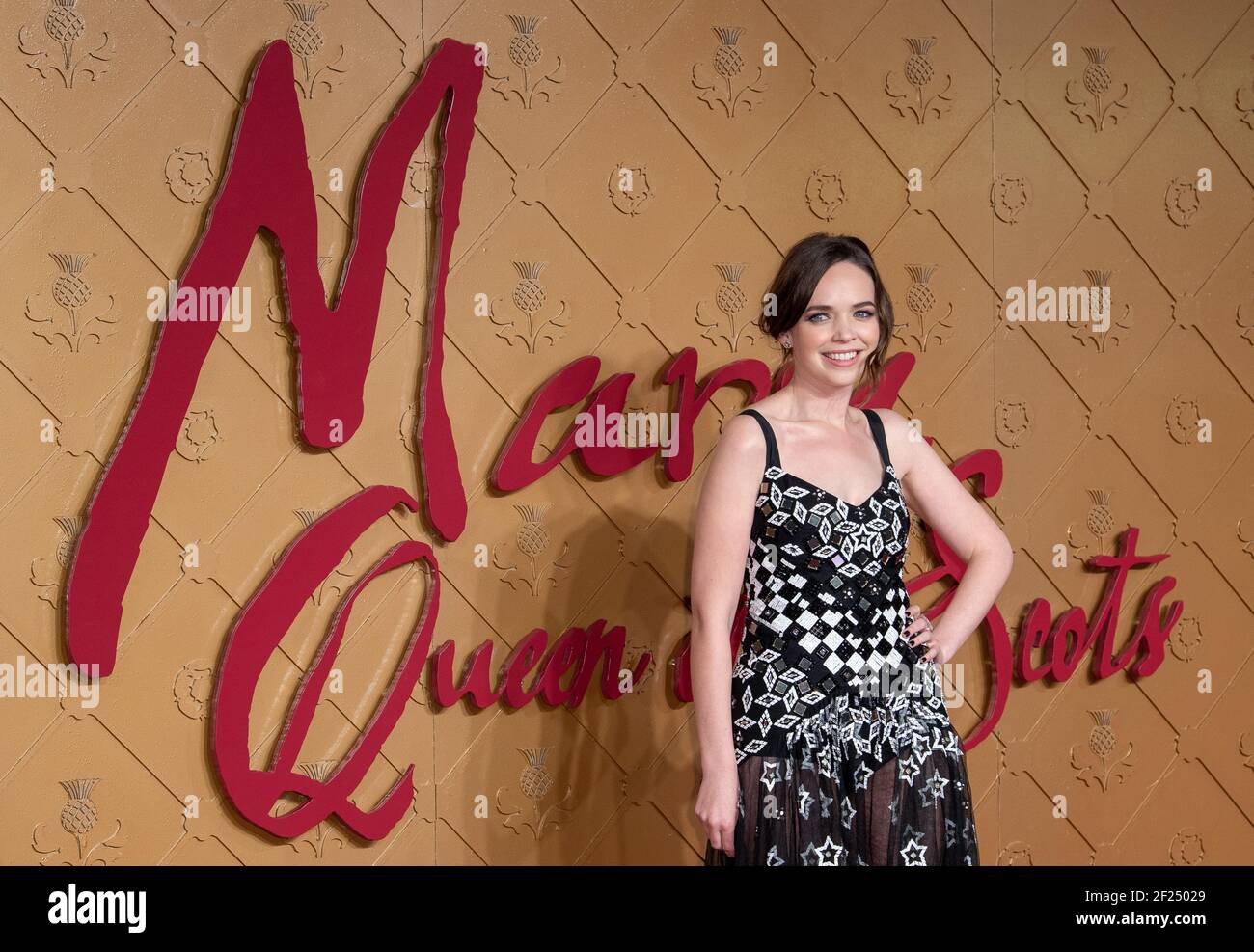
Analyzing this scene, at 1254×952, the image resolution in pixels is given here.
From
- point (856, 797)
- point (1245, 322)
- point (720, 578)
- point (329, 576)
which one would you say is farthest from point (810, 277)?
point (1245, 322)

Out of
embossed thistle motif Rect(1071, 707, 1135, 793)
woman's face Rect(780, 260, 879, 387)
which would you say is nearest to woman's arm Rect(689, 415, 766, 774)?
woman's face Rect(780, 260, 879, 387)

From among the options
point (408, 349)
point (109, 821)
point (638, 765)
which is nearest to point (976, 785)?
point (638, 765)

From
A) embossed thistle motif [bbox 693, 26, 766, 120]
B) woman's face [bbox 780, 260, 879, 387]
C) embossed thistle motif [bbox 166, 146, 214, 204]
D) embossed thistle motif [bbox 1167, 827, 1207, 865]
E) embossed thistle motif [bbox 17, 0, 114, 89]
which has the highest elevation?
embossed thistle motif [bbox 693, 26, 766, 120]

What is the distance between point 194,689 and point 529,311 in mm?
1122

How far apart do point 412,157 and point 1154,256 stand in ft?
6.45

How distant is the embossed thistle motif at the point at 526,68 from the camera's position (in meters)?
2.89

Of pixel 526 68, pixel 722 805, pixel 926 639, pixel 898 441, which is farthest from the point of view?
pixel 526 68

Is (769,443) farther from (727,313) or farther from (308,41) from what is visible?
(308,41)

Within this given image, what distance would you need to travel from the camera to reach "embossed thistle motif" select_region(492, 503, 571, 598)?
2.91m

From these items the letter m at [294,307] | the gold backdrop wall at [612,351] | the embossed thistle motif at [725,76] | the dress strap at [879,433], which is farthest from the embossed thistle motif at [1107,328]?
the letter m at [294,307]

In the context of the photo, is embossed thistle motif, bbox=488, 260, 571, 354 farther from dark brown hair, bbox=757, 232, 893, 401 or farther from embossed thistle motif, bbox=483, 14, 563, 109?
dark brown hair, bbox=757, 232, 893, 401

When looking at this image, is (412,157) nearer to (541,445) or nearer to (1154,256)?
(541,445)

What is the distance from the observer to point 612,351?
2.97 meters

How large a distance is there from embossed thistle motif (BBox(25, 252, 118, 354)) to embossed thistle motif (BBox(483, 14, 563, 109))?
3.27ft
